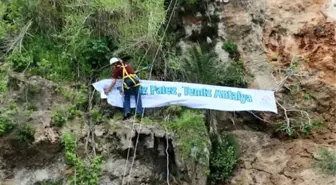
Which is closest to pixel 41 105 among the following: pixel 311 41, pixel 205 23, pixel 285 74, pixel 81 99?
pixel 81 99

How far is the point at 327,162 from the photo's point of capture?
786 cm

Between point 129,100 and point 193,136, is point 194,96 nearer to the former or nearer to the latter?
point 193,136

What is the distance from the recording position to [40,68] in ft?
27.3

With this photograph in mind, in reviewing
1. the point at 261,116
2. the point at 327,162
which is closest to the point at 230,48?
the point at 261,116

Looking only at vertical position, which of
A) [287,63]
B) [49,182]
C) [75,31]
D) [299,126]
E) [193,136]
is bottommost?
[49,182]

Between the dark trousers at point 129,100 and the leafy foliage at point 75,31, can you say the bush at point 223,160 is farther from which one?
the leafy foliage at point 75,31

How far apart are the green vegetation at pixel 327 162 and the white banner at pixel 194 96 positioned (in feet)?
3.31

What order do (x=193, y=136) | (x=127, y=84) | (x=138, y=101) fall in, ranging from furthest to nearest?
(x=138, y=101) → (x=127, y=84) → (x=193, y=136)

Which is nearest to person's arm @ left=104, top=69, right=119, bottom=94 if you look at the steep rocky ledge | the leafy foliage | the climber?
the climber

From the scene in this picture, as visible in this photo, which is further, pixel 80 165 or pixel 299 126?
pixel 299 126

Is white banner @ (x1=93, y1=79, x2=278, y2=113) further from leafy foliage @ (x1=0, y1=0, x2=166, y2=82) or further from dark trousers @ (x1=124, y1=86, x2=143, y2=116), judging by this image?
leafy foliage @ (x1=0, y1=0, x2=166, y2=82)

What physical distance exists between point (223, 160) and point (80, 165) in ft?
6.87

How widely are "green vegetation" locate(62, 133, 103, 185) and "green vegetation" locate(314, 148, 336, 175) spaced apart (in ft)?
10.2

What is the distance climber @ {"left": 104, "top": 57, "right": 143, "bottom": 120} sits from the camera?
7.86m
